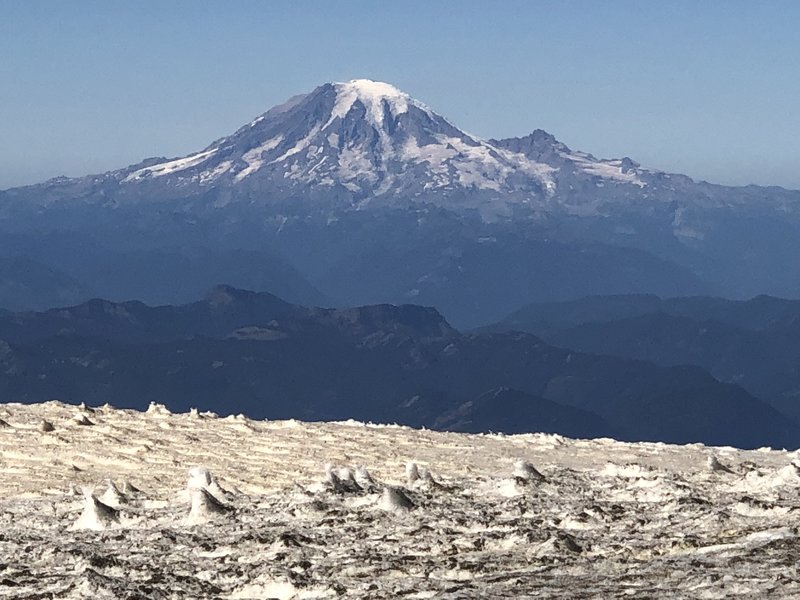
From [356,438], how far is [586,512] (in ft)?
47.3

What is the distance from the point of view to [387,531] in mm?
13734

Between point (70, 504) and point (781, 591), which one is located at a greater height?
point (781, 591)

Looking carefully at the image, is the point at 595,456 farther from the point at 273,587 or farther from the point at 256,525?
the point at 273,587

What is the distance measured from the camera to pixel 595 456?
2677 cm

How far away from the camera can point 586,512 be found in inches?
555

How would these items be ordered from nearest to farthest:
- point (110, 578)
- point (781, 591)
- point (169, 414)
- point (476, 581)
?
point (781, 591) → point (476, 581) → point (110, 578) → point (169, 414)

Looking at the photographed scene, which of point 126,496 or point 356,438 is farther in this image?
point 356,438

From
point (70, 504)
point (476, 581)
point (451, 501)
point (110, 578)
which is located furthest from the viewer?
point (70, 504)

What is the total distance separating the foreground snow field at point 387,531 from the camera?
10.8 m

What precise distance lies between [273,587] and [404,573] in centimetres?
124

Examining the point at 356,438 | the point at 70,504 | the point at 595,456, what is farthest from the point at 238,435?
the point at 70,504

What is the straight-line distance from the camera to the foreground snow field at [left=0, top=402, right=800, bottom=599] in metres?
10.8

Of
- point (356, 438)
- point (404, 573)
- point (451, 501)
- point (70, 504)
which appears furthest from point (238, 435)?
point (404, 573)

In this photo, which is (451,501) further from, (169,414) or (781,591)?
(169,414)
